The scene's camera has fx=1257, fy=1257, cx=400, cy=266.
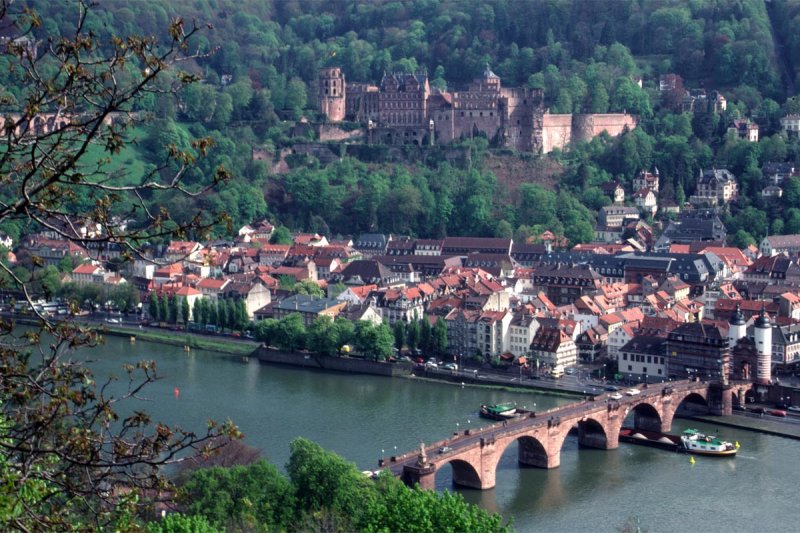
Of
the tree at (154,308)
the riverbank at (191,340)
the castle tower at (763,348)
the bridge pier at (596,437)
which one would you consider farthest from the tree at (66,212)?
the tree at (154,308)

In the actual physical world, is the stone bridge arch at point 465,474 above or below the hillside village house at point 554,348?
below

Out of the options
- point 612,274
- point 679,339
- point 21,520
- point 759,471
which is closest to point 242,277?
point 612,274

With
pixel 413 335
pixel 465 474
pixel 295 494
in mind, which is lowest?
pixel 465 474

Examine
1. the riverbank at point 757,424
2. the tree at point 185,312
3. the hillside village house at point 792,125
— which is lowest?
the riverbank at point 757,424

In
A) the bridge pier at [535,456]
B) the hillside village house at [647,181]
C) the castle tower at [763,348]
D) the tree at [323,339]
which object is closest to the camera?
the bridge pier at [535,456]

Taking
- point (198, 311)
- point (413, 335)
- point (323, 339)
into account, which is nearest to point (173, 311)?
point (198, 311)

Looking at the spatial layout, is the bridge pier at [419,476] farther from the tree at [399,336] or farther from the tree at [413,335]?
the tree at [399,336]

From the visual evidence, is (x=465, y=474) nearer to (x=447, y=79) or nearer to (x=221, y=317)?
(x=221, y=317)
